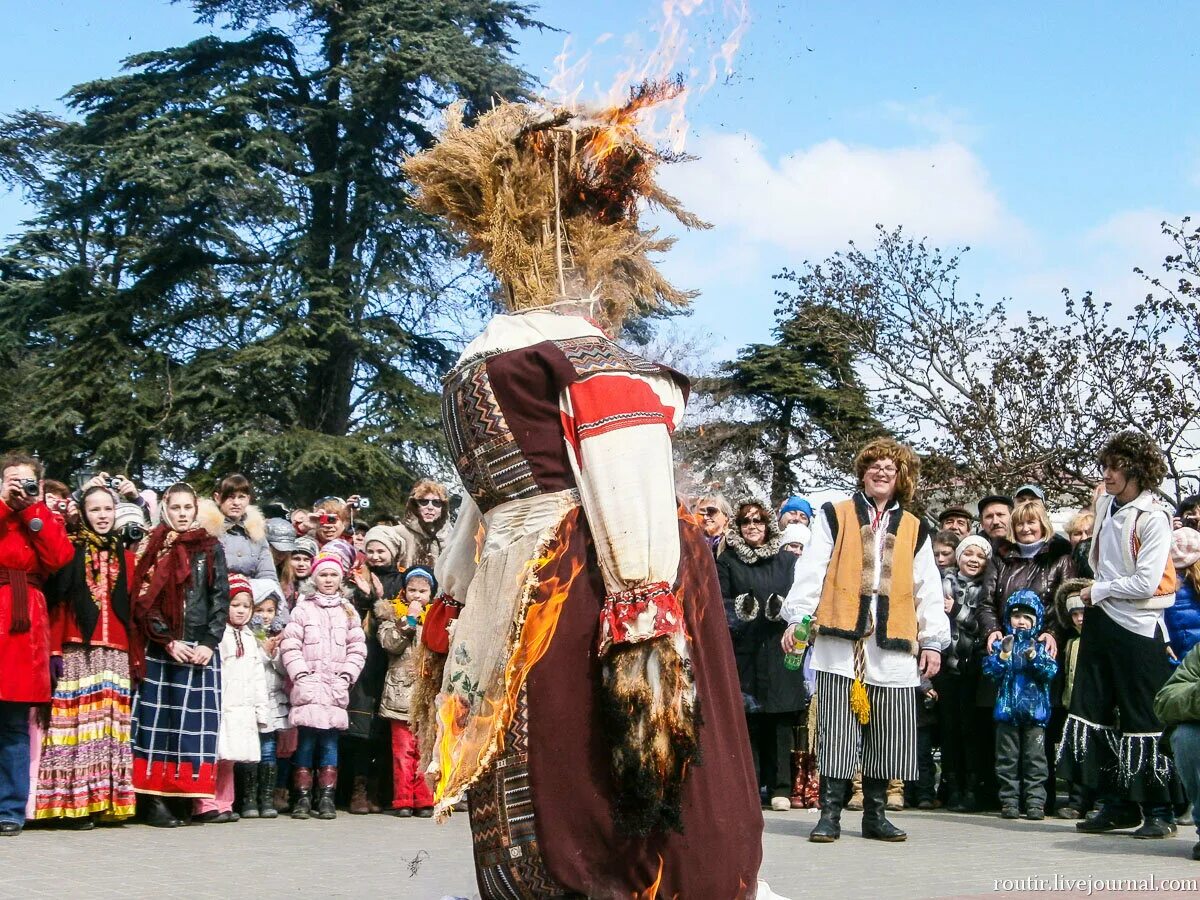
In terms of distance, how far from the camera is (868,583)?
8.41 metres

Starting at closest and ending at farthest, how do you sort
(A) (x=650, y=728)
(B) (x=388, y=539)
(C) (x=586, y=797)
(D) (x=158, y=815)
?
(A) (x=650, y=728), (C) (x=586, y=797), (D) (x=158, y=815), (B) (x=388, y=539)

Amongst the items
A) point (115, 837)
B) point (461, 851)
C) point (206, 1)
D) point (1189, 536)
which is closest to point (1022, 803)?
point (1189, 536)

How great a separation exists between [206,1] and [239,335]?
252 inches

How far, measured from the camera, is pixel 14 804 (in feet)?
28.3

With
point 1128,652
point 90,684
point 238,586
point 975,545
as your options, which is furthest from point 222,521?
point 1128,652

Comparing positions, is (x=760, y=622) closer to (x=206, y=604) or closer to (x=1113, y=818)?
(x=1113, y=818)

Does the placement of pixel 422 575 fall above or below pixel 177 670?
above

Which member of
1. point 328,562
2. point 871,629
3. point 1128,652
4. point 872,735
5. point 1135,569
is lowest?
point 872,735

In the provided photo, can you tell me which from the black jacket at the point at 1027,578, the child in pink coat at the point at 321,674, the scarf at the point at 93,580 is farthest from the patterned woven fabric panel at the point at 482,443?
the black jacket at the point at 1027,578

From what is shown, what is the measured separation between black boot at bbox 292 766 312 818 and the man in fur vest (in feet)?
12.2

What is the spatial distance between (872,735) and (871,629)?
59 centimetres

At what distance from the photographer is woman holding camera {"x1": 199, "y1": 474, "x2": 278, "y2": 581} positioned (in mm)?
10836

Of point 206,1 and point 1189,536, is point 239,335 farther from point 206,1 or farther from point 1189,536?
point 1189,536

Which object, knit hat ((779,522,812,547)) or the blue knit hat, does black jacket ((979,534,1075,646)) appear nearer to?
knit hat ((779,522,812,547))
